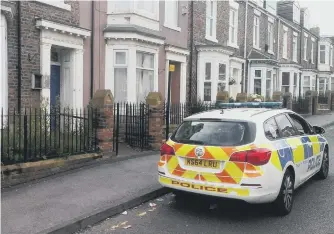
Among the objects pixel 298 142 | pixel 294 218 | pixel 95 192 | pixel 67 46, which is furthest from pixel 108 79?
pixel 294 218

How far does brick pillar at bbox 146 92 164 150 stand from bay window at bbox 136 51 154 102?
278cm

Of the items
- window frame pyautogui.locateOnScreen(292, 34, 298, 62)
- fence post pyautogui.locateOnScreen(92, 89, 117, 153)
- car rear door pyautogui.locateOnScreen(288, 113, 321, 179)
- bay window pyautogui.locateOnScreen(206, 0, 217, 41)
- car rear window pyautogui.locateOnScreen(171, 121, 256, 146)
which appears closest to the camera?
car rear window pyautogui.locateOnScreen(171, 121, 256, 146)

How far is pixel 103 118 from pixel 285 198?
4870 millimetres

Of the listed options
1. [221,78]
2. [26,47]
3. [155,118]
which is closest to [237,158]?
[155,118]

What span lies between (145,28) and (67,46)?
3.15 meters

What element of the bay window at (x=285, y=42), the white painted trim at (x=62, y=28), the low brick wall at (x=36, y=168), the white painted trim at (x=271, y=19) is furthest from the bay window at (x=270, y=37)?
the low brick wall at (x=36, y=168)

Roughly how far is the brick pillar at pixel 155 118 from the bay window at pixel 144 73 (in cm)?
278

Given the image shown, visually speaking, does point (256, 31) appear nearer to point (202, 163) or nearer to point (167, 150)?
point (167, 150)

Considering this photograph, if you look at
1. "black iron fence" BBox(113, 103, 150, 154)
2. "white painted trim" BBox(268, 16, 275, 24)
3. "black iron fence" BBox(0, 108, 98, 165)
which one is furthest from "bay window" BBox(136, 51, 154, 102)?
"white painted trim" BBox(268, 16, 275, 24)

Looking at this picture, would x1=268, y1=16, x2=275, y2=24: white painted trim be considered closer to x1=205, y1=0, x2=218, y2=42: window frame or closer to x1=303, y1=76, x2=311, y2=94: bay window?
x1=205, y1=0, x2=218, y2=42: window frame

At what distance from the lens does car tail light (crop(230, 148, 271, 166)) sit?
211 inches

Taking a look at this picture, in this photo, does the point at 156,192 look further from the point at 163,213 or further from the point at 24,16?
the point at 24,16

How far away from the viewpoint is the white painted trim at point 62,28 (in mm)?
10141

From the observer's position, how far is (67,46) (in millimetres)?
11102
